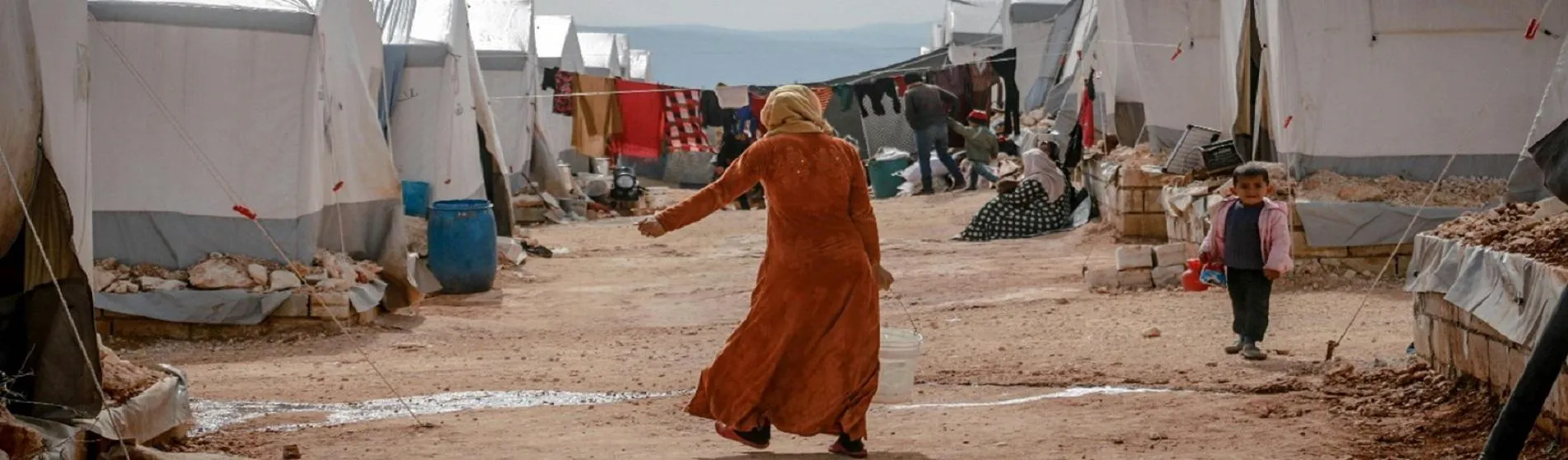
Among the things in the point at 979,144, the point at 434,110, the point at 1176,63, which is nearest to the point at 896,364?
the point at 434,110

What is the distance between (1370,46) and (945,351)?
12.4 ft

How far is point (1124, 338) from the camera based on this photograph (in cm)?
881

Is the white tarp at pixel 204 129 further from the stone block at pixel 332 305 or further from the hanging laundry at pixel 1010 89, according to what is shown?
the hanging laundry at pixel 1010 89

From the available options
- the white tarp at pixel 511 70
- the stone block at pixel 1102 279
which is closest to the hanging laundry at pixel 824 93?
the white tarp at pixel 511 70

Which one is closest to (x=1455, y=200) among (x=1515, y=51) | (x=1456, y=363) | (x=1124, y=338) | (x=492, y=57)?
(x=1515, y=51)

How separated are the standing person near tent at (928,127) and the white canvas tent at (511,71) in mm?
4448

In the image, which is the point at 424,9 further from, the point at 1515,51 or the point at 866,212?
the point at 866,212

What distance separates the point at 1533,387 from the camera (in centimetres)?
410

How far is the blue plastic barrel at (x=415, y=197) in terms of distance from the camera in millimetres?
14656

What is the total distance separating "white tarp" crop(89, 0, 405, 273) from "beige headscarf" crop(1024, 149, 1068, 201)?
6.66m

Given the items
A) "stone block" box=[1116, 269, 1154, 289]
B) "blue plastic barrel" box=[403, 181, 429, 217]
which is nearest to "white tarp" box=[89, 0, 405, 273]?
"blue plastic barrel" box=[403, 181, 429, 217]

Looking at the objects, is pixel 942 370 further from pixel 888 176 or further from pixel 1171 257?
pixel 888 176

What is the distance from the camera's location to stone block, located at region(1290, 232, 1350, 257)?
34.2 feet

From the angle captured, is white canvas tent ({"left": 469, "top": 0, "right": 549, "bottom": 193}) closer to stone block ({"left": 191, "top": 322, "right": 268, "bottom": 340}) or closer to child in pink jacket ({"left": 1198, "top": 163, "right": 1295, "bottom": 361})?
stone block ({"left": 191, "top": 322, "right": 268, "bottom": 340})
